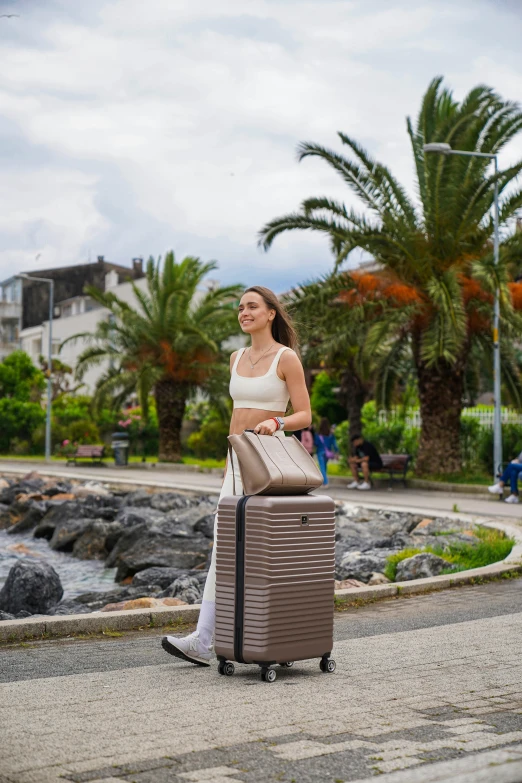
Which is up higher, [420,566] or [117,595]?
[420,566]

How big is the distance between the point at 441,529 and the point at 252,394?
9885 mm

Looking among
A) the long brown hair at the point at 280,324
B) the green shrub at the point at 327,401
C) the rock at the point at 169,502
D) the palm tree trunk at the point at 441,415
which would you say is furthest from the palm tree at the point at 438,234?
the green shrub at the point at 327,401

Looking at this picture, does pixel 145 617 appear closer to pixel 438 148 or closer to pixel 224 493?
pixel 224 493

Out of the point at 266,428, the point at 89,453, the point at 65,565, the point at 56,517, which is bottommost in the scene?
the point at 65,565

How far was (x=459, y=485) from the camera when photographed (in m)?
24.7

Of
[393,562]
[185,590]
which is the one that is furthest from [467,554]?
[185,590]

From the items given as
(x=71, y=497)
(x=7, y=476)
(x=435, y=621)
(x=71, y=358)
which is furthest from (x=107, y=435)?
(x=435, y=621)

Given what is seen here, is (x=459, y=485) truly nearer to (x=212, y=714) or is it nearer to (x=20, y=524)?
(x=20, y=524)

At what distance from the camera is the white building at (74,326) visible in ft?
262

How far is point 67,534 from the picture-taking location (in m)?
19.8

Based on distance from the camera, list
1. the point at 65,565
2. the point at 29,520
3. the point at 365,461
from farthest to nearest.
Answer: the point at 365,461, the point at 29,520, the point at 65,565

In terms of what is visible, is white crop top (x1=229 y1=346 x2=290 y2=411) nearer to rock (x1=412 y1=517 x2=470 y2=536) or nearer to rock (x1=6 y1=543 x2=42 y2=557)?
rock (x1=412 y1=517 x2=470 y2=536)

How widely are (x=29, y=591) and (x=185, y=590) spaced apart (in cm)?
159

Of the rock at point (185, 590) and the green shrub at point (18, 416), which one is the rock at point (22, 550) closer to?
the rock at point (185, 590)
